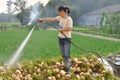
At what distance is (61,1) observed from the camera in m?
70.1

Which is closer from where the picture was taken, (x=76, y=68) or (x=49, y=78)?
(x=49, y=78)

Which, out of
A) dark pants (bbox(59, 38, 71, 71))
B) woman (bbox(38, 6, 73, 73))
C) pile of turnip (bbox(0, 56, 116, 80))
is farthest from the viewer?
dark pants (bbox(59, 38, 71, 71))

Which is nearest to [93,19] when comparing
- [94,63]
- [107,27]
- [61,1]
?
[61,1]

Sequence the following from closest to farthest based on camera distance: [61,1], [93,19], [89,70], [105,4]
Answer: [89,70] → [93,19] → [61,1] → [105,4]

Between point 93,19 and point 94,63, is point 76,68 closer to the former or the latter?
point 94,63

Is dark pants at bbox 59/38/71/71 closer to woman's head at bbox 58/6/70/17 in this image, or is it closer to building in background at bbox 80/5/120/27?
woman's head at bbox 58/6/70/17

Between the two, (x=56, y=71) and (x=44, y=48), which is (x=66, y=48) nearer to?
(x=56, y=71)

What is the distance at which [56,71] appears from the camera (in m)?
6.63

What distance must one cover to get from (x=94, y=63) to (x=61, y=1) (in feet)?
207

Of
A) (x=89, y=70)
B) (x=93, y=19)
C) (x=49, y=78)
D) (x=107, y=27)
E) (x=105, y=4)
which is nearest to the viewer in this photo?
(x=49, y=78)

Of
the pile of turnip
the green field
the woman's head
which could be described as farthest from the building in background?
the woman's head

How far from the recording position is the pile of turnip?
6223mm

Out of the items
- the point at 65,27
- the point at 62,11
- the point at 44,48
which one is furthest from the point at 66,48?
the point at 44,48

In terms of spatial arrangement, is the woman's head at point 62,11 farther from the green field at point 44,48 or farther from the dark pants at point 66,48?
the green field at point 44,48
